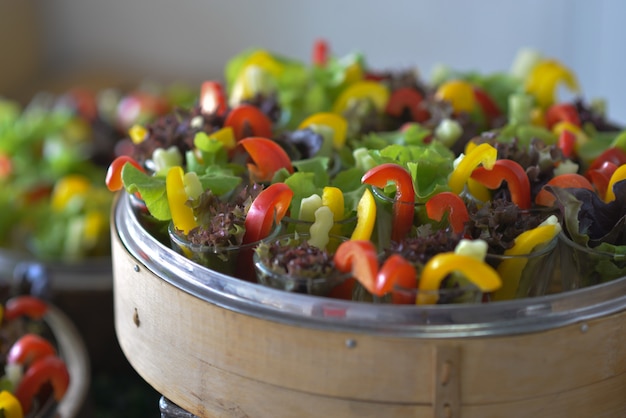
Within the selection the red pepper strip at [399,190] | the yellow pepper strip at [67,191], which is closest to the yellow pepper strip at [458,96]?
the red pepper strip at [399,190]

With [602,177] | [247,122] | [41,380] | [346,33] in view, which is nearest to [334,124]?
[247,122]

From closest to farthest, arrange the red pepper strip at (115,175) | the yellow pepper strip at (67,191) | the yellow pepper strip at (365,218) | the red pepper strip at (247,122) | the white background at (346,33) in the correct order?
1. the yellow pepper strip at (365,218)
2. the red pepper strip at (115,175)
3. the red pepper strip at (247,122)
4. the yellow pepper strip at (67,191)
5. the white background at (346,33)

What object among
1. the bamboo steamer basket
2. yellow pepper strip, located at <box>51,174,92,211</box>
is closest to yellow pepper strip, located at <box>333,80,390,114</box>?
the bamboo steamer basket

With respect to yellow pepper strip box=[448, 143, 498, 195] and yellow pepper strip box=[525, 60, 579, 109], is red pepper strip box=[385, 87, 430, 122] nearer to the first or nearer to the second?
yellow pepper strip box=[525, 60, 579, 109]

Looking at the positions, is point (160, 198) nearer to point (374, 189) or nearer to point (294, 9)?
point (374, 189)

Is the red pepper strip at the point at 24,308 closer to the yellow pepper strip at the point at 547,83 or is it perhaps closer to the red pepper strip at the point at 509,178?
the red pepper strip at the point at 509,178

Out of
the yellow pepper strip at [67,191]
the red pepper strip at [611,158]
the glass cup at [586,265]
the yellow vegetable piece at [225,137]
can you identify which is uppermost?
the red pepper strip at [611,158]
